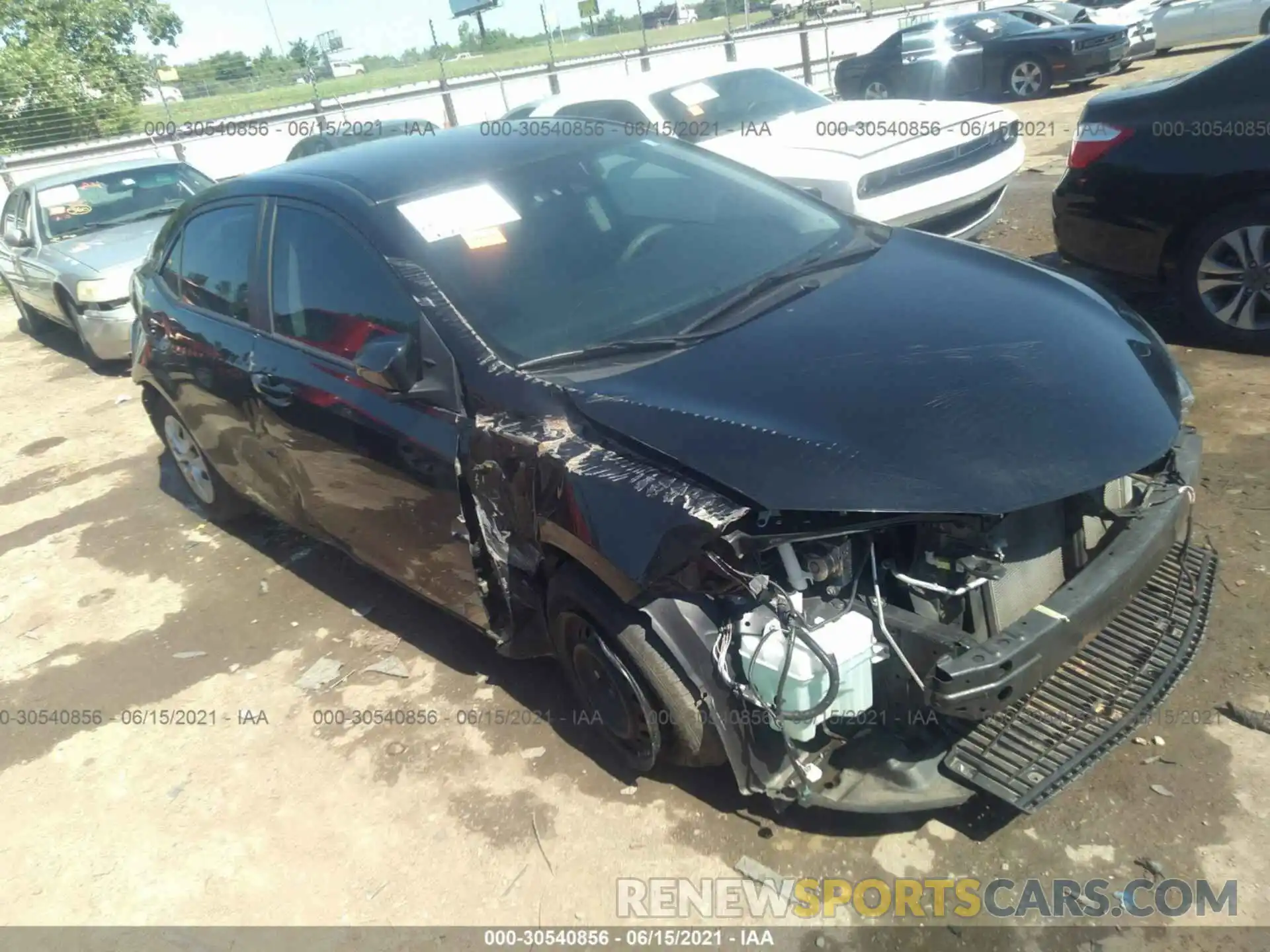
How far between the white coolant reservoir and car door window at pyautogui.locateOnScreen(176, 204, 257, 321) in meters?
2.63

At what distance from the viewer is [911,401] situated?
2404 millimetres

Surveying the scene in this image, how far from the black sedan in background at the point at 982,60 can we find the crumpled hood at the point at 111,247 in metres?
11.3

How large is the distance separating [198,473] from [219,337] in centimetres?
137

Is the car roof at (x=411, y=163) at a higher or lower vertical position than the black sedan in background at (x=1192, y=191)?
higher

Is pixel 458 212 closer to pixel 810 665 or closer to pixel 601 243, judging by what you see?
pixel 601 243

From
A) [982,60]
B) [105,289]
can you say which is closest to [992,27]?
[982,60]

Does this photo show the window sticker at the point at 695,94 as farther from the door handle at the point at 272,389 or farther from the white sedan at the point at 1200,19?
the white sedan at the point at 1200,19

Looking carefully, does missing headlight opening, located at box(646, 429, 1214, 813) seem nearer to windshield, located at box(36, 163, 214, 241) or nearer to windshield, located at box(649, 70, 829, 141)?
windshield, located at box(649, 70, 829, 141)

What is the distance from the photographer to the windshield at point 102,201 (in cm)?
890

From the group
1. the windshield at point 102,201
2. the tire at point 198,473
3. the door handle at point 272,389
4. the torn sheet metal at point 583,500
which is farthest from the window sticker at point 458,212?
the windshield at point 102,201

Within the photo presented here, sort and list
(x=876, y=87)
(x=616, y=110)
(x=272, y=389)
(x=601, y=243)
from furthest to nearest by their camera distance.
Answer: (x=876, y=87)
(x=616, y=110)
(x=272, y=389)
(x=601, y=243)

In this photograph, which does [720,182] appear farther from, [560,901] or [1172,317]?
[1172,317]

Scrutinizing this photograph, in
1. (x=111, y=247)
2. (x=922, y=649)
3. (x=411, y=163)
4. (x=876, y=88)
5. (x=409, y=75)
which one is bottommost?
(x=876, y=88)

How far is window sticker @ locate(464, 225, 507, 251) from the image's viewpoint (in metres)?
3.07
